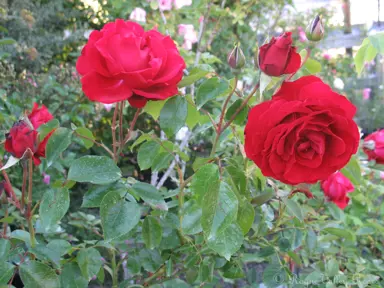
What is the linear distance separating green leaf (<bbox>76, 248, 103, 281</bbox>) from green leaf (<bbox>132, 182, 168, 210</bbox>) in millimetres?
187

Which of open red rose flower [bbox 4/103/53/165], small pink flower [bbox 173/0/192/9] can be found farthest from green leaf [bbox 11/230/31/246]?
small pink flower [bbox 173/0/192/9]

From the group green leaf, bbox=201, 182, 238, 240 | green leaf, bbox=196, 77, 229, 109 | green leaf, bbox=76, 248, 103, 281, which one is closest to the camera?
green leaf, bbox=201, 182, 238, 240

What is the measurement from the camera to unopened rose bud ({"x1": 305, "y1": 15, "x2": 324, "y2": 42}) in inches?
22.8

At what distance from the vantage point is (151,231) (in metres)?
0.66

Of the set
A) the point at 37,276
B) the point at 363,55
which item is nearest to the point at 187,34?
the point at 363,55

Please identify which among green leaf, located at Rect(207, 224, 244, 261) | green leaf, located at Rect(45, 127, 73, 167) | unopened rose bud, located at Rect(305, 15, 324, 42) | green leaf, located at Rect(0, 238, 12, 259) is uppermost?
unopened rose bud, located at Rect(305, 15, 324, 42)

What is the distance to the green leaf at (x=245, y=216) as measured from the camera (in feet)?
1.90

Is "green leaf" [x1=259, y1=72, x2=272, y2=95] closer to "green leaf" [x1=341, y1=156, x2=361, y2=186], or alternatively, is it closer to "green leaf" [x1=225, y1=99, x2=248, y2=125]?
"green leaf" [x1=225, y1=99, x2=248, y2=125]

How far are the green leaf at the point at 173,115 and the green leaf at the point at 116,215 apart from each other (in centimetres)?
10

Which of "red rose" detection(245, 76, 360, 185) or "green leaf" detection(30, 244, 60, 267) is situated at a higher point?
"red rose" detection(245, 76, 360, 185)

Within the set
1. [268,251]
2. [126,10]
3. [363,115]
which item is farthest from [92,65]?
[363,115]

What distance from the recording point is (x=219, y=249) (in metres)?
0.51

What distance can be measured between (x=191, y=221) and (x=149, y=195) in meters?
0.07

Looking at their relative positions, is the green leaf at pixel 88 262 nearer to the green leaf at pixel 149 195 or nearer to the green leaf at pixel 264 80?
the green leaf at pixel 149 195
